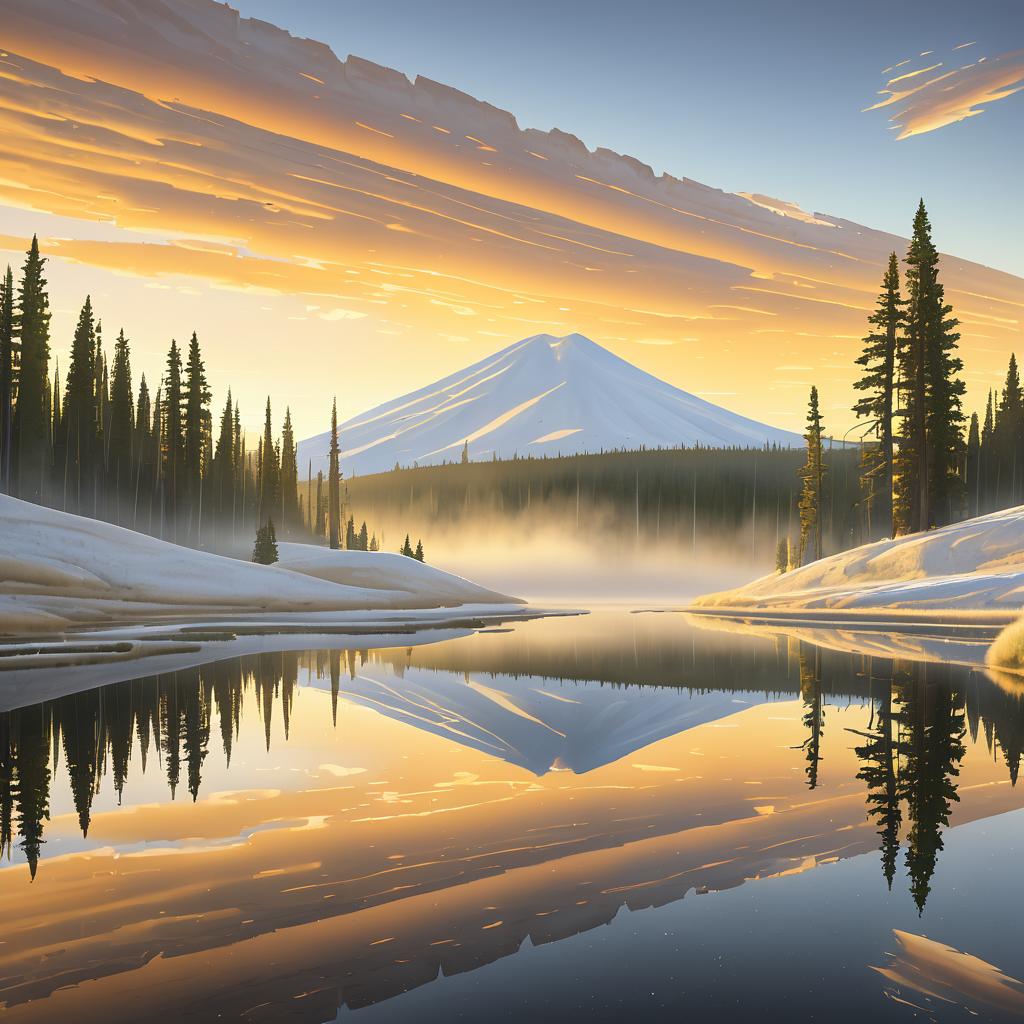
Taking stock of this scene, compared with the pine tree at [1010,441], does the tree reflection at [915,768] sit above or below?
below

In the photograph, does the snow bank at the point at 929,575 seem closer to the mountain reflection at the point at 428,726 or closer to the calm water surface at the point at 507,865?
the mountain reflection at the point at 428,726

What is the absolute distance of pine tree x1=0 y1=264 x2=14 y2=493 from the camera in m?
74.4

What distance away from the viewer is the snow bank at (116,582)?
3975 cm

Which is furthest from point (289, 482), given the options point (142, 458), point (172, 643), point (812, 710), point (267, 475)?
point (812, 710)

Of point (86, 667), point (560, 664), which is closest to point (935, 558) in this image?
point (560, 664)

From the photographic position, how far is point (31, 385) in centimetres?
7594

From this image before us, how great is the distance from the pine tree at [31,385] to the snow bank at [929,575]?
49520 millimetres

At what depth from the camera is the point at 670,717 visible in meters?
18.0

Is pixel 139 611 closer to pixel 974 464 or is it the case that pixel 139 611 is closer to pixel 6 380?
pixel 6 380

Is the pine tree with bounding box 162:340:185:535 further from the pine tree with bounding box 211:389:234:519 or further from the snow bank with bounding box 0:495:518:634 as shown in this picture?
the snow bank with bounding box 0:495:518:634

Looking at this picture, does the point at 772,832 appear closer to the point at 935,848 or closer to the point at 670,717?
the point at 935,848

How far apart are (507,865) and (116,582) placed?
132ft

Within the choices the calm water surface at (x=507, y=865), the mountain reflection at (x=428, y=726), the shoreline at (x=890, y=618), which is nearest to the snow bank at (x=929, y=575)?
the shoreline at (x=890, y=618)

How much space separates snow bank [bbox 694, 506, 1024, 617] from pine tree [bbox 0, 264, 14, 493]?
50114 millimetres
